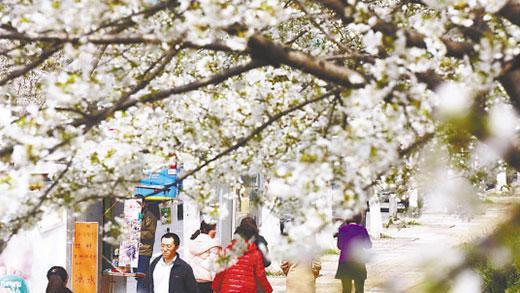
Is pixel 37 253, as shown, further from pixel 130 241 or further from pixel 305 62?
pixel 305 62

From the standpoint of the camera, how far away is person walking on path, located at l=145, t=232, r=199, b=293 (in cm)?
952

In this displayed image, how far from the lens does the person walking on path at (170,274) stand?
9523 mm

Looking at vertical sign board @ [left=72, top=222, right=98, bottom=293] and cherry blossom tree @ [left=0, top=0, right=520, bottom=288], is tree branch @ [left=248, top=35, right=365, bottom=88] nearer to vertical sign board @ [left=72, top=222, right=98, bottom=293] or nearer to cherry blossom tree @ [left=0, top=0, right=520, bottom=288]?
cherry blossom tree @ [left=0, top=0, right=520, bottom=288]

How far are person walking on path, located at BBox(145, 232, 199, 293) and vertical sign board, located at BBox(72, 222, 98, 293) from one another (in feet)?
5.93

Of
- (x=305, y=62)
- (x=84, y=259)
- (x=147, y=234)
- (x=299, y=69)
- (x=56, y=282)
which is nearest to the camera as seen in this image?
(x=305, y=62)

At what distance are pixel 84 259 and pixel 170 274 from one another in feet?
7.13

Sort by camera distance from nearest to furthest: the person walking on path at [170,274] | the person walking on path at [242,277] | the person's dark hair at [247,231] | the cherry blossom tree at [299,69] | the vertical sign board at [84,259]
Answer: the cherry blossom tree at [299,69] < the person's dark hair at [247,231] < the person walking on path at [170,274] < the person walking on path at [242,277] < the vertical sign board at [84,259]

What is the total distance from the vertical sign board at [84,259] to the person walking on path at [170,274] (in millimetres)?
1808

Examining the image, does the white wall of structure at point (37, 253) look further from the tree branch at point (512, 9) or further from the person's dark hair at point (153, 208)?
the tree branch at point (512, 9)

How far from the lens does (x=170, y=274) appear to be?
31.5 ft

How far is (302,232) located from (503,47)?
3.29 feet

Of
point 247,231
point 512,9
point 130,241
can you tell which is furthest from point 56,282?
point 512,9

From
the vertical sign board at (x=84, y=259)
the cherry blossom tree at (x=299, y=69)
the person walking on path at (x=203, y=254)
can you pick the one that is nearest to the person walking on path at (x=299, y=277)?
the person walking on path at (x=203, y=254)

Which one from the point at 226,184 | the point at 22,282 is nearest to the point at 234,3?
the point at 226,184
